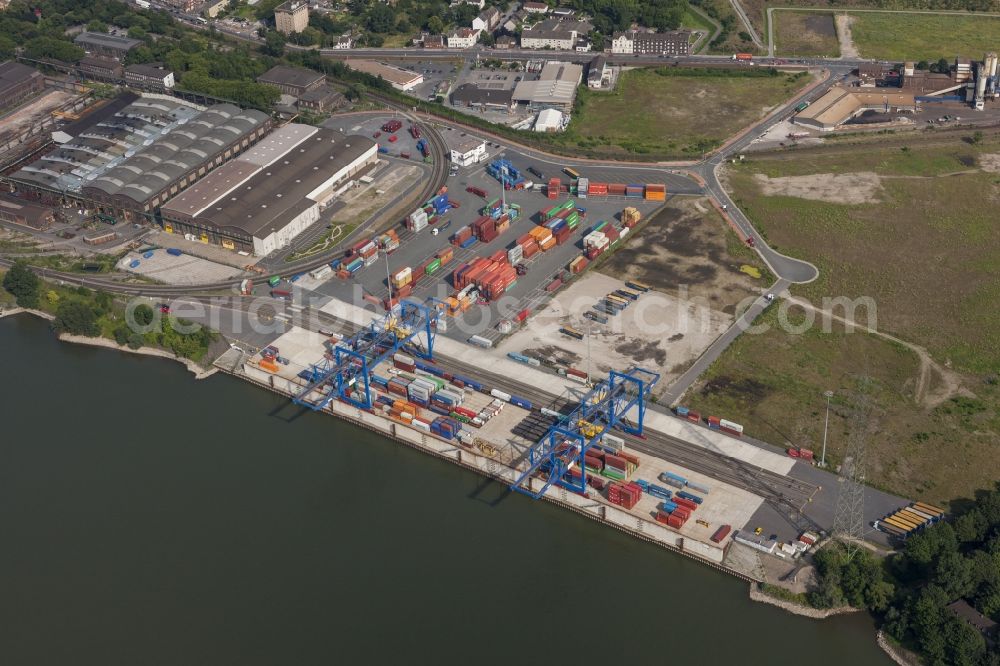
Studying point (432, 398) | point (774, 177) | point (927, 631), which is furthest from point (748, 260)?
point (927, 631)

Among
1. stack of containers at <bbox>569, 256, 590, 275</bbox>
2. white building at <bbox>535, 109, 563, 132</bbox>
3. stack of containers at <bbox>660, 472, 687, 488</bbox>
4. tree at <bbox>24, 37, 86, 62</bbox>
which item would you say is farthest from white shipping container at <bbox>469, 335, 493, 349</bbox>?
tree at <bbox>24, 37, 86, 62</bbox>

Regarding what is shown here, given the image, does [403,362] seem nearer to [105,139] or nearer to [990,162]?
[105,139]

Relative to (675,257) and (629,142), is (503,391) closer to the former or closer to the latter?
(675,257)

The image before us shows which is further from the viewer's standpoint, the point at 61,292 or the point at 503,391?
the point at 61,292

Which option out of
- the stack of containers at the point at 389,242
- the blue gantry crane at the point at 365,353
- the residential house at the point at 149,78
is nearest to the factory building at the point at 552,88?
the stack of containers at the point at 389,242

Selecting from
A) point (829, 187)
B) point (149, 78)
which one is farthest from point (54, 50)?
point (829, 187)

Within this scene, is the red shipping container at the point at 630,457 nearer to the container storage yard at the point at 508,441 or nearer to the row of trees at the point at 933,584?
the container storage yard at the point at 508,441
